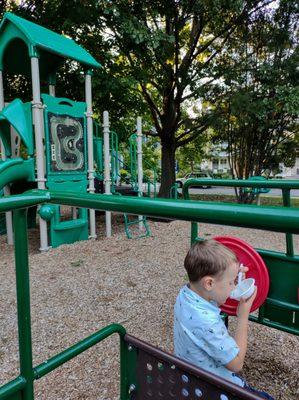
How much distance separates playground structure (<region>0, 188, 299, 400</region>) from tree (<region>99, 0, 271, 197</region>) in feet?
19.8

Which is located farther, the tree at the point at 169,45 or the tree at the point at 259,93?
the tree at the point at 259,93

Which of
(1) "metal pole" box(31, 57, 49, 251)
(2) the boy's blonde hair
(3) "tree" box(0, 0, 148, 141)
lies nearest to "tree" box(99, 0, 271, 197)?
(3) "tree" box(0, 0, 148, 141)

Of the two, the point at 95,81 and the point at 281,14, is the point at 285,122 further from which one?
the point at 95,81

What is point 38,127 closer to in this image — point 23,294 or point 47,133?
point 47,133

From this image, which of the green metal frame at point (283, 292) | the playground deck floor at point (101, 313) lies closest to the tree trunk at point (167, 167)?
the playground deck floor at point (101, 313)

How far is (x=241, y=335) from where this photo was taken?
48.0 inches

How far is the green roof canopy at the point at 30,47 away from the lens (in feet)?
15.9

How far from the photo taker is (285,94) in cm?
735

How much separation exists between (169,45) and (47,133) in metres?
3.37

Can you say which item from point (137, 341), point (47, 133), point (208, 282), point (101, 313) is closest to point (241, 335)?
point (208, 282)

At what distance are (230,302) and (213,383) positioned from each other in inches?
36.5

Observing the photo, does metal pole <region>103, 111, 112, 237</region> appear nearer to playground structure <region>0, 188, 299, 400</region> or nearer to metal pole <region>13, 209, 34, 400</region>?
playground structure <region>0, 188, 299, 400</region>

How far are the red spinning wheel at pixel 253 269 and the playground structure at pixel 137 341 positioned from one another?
0.77 meters

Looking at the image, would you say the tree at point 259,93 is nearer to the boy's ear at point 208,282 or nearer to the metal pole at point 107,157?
the metal pole at point 107,157
